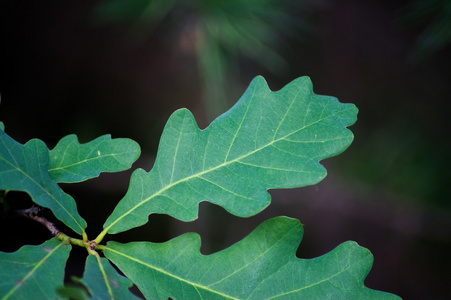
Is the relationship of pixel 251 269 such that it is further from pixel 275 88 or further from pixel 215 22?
pixel 275 88

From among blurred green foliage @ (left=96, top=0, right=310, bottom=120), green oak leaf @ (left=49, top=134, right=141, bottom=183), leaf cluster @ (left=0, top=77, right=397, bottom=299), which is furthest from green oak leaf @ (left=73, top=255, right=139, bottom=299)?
blurred green foliage @ (left=96, top=0, right=310, bottom=120)

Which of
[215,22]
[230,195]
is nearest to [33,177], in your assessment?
[230,195]

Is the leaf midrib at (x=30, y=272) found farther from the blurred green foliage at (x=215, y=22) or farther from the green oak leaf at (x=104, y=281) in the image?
the blurred green foliage at (x=215, y=22)

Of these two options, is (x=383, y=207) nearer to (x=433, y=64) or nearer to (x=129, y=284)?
(x=433, y=64)

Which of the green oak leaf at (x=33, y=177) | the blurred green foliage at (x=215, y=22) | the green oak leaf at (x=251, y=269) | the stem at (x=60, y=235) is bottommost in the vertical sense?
the green oak leaf at (x=251, y=269)

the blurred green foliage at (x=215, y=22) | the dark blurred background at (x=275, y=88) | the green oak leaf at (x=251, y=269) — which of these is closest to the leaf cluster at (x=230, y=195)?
the green oak leaf at (x=251, y=269)

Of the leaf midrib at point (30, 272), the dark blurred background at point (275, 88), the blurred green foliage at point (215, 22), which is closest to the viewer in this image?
the leaf midrib at point (30, 272)

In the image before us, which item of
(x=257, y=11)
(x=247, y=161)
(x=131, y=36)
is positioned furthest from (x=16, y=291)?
(x=131, y=36)
